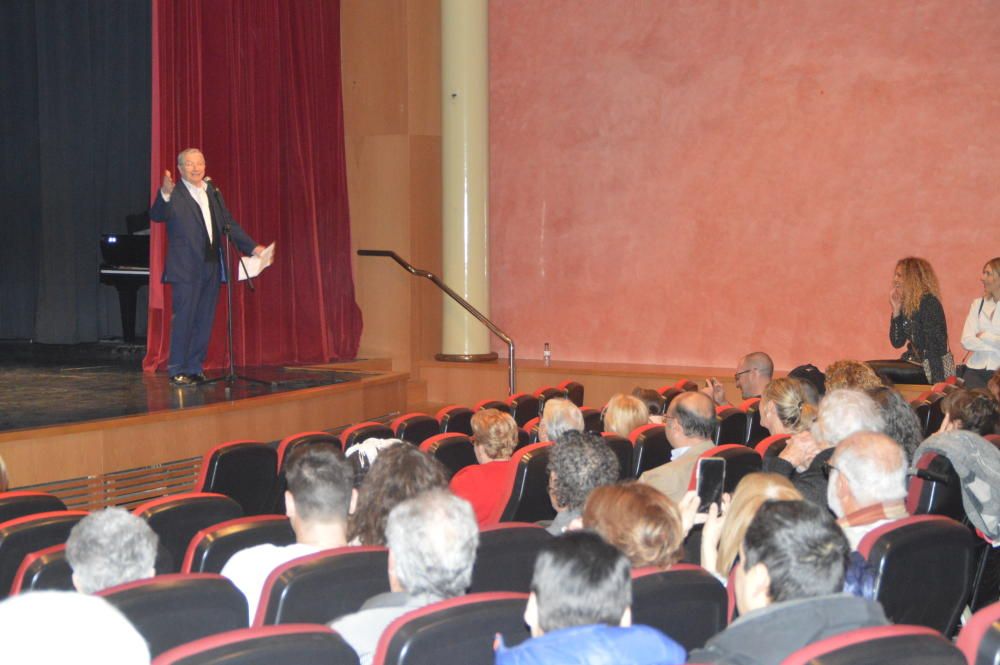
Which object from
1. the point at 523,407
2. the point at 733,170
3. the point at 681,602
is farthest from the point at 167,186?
the point at 681,602

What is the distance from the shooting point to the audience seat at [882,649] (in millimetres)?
1529

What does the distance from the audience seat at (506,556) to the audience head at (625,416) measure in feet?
5.91

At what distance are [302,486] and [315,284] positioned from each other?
640cm

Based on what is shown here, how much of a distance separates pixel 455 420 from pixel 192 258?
246 centimetres

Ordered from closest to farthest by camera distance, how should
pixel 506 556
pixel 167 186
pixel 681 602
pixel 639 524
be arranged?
pixel 681 602 → pixel 639 524 → pixel 506 556 → pixel 167 186

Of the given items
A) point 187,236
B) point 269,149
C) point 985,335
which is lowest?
point 985,335

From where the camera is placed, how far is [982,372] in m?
5.71

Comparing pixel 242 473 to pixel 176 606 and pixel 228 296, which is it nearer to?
pixel 176 606

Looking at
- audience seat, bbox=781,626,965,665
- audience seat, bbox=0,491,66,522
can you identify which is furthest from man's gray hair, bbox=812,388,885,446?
A: audience seat, bbox=0,491,66,522

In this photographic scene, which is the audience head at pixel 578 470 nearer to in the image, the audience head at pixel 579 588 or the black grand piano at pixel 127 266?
the audience head at pixel 579 588

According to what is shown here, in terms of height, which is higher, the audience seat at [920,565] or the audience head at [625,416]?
the audience head at [625,416]

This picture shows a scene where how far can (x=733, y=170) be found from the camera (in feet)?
27.5

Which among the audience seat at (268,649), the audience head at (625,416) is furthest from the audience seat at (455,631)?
the audience head at (625,416)

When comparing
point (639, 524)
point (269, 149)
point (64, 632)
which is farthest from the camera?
point (269, 149)
